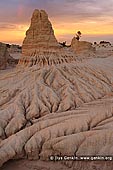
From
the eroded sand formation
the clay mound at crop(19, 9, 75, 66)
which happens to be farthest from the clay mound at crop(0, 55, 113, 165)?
the clay mound at crop(19, 9, 75, 66)

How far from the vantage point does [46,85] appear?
693 inches

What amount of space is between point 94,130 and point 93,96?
3466 mm

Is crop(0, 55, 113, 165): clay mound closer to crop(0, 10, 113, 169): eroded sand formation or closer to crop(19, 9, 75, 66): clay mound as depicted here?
crop(0, 10, 113, 169): eroded sand formation

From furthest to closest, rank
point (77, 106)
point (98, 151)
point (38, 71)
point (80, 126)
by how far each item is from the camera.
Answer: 1. point (38, 71)
2. point (77, 106)
3. point (80, 126)
4. point (98, 151)

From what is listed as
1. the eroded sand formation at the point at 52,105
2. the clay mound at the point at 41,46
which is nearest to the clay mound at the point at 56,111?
the eroded sand formation at the point at 52,105

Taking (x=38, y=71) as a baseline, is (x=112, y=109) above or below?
below

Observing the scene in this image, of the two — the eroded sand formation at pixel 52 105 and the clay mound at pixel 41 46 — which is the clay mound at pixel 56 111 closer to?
the eroded sand formation at pixel 52 105

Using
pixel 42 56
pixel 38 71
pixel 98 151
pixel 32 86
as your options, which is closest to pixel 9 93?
pixel 32 86

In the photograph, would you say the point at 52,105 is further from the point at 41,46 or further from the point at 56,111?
the point at 41,46

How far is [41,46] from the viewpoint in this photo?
20094 mm

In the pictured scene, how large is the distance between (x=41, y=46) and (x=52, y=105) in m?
5.35

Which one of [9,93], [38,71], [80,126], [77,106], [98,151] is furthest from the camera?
[38,71]

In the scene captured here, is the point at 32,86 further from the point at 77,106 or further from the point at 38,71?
the point at 77,106

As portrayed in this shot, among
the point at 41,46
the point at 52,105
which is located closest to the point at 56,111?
the point at 52,105
